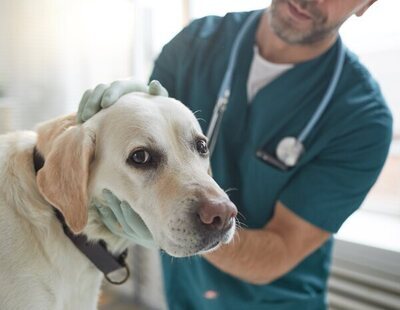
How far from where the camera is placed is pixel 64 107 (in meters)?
0.79

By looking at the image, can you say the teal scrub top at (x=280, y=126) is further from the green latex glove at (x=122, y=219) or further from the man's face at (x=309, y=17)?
the green latex glove at (x=122, y=219)

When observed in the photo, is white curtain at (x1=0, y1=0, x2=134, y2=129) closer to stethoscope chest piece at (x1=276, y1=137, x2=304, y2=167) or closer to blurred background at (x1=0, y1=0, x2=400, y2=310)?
blurred background at (x1=0, y1=0, x2=400, y2=310)

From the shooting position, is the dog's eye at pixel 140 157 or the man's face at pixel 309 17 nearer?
the dog's eye at pixel 140 157

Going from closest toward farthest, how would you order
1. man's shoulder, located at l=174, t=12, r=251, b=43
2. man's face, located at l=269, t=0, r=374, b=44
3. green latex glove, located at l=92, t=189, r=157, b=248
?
1. green latex glove, located at l=92, t=189, r=157, b=248
2. man's face, located at l=269, t=0, r=374, b=44
3. man's shoulder, located at l=174, t=12, r=251, b=43

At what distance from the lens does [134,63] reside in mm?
968

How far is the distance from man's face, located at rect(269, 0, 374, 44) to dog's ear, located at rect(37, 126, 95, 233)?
512 mm

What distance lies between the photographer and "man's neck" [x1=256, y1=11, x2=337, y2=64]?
0.98 m

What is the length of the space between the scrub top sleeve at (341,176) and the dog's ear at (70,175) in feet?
1.80

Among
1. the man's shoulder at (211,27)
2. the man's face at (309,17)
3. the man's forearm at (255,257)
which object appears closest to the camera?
the man's face at (309,17)

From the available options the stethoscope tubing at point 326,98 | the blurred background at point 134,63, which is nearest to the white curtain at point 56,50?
the blurred background at point 134,63

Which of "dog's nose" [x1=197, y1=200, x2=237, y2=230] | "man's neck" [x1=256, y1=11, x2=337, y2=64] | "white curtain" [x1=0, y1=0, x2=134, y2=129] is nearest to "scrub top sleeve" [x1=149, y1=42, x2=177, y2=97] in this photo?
"white curtain" [x1=0, y1=0, x2=134, y2=129]

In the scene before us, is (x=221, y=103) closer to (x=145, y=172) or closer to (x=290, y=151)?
(x=290, y=151)

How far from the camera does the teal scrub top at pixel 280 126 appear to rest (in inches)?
38.3

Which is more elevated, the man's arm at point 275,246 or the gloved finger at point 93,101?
the gloved finger at point 93,101
